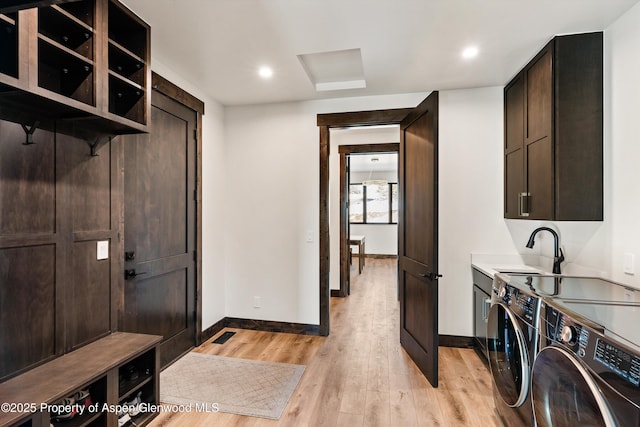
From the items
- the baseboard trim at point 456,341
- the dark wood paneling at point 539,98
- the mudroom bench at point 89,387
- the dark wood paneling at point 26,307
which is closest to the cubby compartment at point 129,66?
the dark wood paneling at point 26,307

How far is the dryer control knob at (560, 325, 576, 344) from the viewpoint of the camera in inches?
46.1

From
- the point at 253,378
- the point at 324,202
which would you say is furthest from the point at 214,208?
the point at 253,378

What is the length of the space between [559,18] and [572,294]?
170 cm

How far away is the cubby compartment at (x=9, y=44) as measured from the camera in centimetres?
127

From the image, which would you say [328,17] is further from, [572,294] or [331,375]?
[331,375]

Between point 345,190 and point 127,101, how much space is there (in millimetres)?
3507

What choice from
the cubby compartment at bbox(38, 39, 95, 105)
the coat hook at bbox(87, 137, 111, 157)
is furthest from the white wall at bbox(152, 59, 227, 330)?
the cubby compartment at bbox(38, 39, 95, 105)

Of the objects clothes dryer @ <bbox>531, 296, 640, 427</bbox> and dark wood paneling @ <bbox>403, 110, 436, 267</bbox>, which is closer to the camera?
clothes dryer @ <bbox>531, 296, 640, 427</bbox>

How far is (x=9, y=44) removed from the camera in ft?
4.28

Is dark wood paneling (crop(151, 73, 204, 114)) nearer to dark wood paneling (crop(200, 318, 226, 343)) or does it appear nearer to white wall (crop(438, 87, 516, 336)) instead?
dark wood paneling (crop(200, 318, 226, 343))

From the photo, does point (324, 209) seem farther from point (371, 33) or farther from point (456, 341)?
point (456, 341)

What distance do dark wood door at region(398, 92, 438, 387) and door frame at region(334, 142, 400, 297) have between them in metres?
1.73

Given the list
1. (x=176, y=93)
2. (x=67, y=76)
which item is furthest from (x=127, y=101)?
(x=176, y=93)

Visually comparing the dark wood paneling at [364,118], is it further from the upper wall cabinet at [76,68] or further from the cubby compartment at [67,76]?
the cubby compartment at [67,76]
